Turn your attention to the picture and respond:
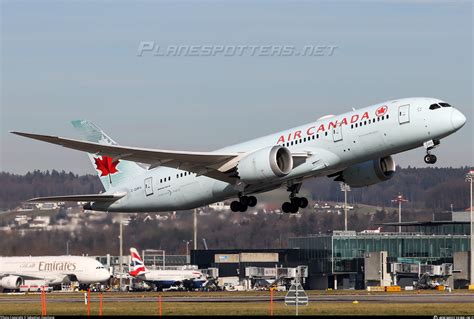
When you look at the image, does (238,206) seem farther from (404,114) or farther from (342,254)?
(342,254)

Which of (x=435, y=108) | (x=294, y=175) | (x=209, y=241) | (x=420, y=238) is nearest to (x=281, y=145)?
(x=294, y=175)

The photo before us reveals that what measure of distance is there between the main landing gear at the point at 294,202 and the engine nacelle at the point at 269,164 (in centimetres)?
483

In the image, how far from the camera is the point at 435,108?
4766 cm

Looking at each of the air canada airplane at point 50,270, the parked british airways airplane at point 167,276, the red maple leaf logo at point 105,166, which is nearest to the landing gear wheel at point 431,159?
the red maple leaf logo at point 105,166

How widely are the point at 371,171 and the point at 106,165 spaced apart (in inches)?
664

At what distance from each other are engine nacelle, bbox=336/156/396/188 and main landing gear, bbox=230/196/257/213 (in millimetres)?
5249

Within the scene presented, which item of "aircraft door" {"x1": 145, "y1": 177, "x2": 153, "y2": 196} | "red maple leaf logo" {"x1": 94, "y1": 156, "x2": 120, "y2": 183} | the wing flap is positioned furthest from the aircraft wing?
"red maple leaf logo" {"x1": 94, "y1": 156, "x2": 120, "y2": 183}

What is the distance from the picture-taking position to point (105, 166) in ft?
201

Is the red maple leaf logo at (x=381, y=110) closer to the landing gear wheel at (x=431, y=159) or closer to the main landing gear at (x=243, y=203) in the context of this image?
the landing gear wheel at (x=431, y=159)

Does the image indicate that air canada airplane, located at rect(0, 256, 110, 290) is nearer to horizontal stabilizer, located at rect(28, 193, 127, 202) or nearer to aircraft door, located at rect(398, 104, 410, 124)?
horizontal stabilizer, located at rect(28, 193, 127, 202)

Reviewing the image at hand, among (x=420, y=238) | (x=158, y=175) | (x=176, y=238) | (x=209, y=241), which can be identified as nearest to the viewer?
(x=158, y=175)

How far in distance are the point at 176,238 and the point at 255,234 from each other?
841 cm

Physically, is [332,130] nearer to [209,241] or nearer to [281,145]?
[281,145]

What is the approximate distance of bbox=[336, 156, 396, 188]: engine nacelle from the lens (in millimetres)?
54250
